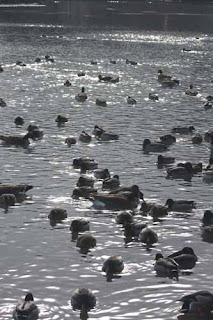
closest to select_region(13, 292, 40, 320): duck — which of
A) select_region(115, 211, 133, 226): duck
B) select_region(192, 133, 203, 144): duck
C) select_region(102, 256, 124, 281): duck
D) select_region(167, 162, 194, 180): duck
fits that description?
select_region(102, 256, 124, 281): duck

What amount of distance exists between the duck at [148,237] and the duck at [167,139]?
23.2 metres

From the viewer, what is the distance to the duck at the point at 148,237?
37.3 meters

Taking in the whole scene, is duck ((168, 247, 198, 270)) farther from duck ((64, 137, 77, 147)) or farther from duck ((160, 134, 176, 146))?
duck ((64, 137, 77, 147))

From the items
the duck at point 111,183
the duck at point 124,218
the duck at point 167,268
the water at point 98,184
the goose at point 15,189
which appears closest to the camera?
the water at point 98,184

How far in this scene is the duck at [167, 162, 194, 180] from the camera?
50.4 metres

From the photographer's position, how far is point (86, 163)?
51.5m

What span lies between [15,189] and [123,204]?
22.5ft

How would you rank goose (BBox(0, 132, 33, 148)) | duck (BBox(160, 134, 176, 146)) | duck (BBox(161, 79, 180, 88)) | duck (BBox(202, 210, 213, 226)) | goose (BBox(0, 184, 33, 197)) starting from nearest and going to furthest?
1. duck (BBox(202, 210, 213, 226))
2. goose (BBox(0, 184, 33, 197))
3. goose (BBox(0, 132, 33, 148))
4. duck (BBox(160, 134, 176, 146))
5. duck (BBox(161, 79, 180, 88))

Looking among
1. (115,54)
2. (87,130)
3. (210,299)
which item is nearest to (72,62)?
(115,54)

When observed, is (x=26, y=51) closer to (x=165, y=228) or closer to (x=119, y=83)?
(x=119, y=83)

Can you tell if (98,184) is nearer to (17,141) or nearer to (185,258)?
(17,141)

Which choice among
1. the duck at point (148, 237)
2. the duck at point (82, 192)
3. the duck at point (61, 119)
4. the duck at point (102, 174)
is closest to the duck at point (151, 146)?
the duck at point (102, 174)

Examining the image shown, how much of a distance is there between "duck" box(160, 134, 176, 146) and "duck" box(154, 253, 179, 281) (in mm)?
27167

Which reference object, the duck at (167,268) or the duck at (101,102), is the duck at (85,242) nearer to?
the duck at (167,268)
